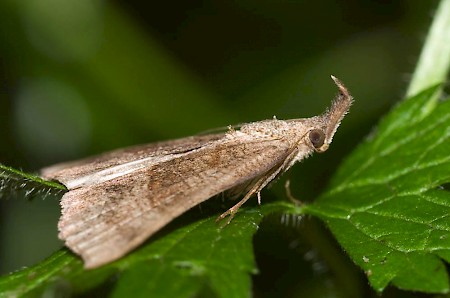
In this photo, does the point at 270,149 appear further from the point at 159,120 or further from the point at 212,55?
the point at 212,55

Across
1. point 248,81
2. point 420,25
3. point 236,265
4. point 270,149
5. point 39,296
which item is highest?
point 248,81

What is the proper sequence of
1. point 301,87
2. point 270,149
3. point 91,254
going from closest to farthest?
1. point 91,254
2. point 270,149
3. point 301,87

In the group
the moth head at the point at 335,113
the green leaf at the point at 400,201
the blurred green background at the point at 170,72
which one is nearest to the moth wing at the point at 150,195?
the moth head at the point at 335,113

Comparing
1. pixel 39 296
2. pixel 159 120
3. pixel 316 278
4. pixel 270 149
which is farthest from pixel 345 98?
pixel 159 120

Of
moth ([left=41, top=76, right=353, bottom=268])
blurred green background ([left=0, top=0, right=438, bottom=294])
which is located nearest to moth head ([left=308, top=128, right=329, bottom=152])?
moth ([left=41, top=76, right=353, bottom=268])

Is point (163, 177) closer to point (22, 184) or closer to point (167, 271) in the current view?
point (22, 184)
